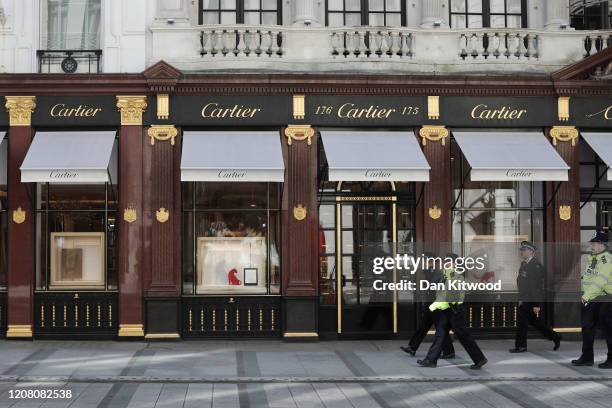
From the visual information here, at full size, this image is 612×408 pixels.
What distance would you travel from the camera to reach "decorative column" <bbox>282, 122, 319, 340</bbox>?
15680 mm

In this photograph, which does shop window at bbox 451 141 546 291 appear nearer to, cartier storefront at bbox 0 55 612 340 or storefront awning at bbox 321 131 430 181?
cartier storefront at bbox 0 55 612 340

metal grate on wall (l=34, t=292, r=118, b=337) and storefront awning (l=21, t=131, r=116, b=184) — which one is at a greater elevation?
storefront awning (l=21, t=131, r=116, b=184)

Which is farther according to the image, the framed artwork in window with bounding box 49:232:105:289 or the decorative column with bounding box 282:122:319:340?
the framed artwork in window with bounding box 49:232:105:289

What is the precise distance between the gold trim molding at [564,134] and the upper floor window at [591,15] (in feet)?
8.13

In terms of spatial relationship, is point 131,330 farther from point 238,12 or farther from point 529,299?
point 529,299

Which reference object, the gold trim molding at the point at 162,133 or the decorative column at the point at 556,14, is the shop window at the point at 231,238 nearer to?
the gold trim molding at the point at 162,133

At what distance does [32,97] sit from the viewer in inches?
616

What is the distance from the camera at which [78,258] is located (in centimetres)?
1587

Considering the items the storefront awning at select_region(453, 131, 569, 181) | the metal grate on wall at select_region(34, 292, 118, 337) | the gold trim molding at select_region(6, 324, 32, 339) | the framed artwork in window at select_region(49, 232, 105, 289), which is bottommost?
the gold trim molding at select_region(6, 324, 32, 339)

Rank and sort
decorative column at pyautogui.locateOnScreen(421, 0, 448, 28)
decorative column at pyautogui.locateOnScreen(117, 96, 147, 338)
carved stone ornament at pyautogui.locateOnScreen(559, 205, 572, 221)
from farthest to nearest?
decorative column at pyautogui.locateOnScreen(421, 0, 448, 28) < carved stone ornament at pyautogui.locateOnScreen(559, 205, 572, 221) < decorative column at pyautogui.locateOnScreen(117, 96, 147, 338)

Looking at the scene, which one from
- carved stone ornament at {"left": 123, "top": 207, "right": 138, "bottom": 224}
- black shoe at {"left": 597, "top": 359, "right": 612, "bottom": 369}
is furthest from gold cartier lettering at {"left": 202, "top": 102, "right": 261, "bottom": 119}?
black shoe at {"left": 597, "top": 359, "right": 612, "bottom": 369}

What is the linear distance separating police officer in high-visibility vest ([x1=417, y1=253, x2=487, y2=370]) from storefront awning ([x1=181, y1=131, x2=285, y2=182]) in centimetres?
373

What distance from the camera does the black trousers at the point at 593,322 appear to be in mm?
13023

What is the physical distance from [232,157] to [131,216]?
2222 mm
